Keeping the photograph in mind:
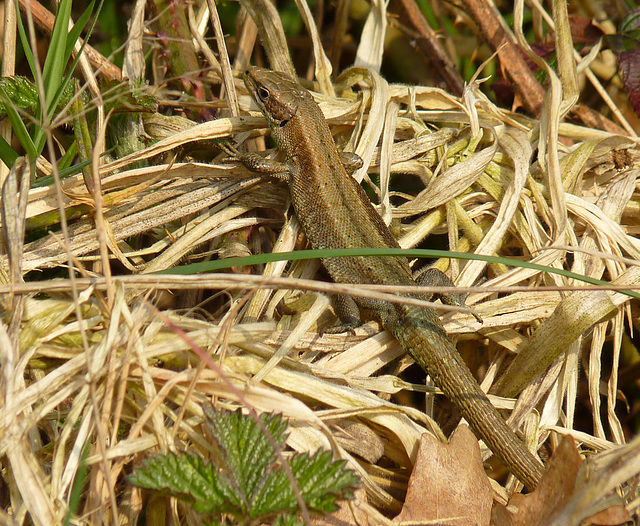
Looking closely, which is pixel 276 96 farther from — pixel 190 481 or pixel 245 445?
pixel 190 481

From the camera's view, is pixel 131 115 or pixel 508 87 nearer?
pixel 131 115

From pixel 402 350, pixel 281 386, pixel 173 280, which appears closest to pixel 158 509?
pixel 281 386

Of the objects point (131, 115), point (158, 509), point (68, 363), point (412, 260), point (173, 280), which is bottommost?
point (158, 509)

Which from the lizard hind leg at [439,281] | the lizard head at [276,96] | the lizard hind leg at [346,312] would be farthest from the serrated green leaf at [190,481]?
the lizard head at [276,96]

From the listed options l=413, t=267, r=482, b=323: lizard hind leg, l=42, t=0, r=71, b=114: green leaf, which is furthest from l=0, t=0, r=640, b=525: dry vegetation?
l=42, t=0, r=71, b=114: green leaf

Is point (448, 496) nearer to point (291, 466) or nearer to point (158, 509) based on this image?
point (291, 466)

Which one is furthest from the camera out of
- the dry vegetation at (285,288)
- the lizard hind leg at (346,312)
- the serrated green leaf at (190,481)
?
the lizard hind leg at (346,312)

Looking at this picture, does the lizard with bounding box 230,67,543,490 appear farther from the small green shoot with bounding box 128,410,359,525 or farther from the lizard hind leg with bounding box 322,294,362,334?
the small green shoot with bounding box 128,410,359,525

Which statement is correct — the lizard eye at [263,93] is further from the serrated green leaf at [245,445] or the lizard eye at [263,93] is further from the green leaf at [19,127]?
the serrated green leaf at [245,445]
